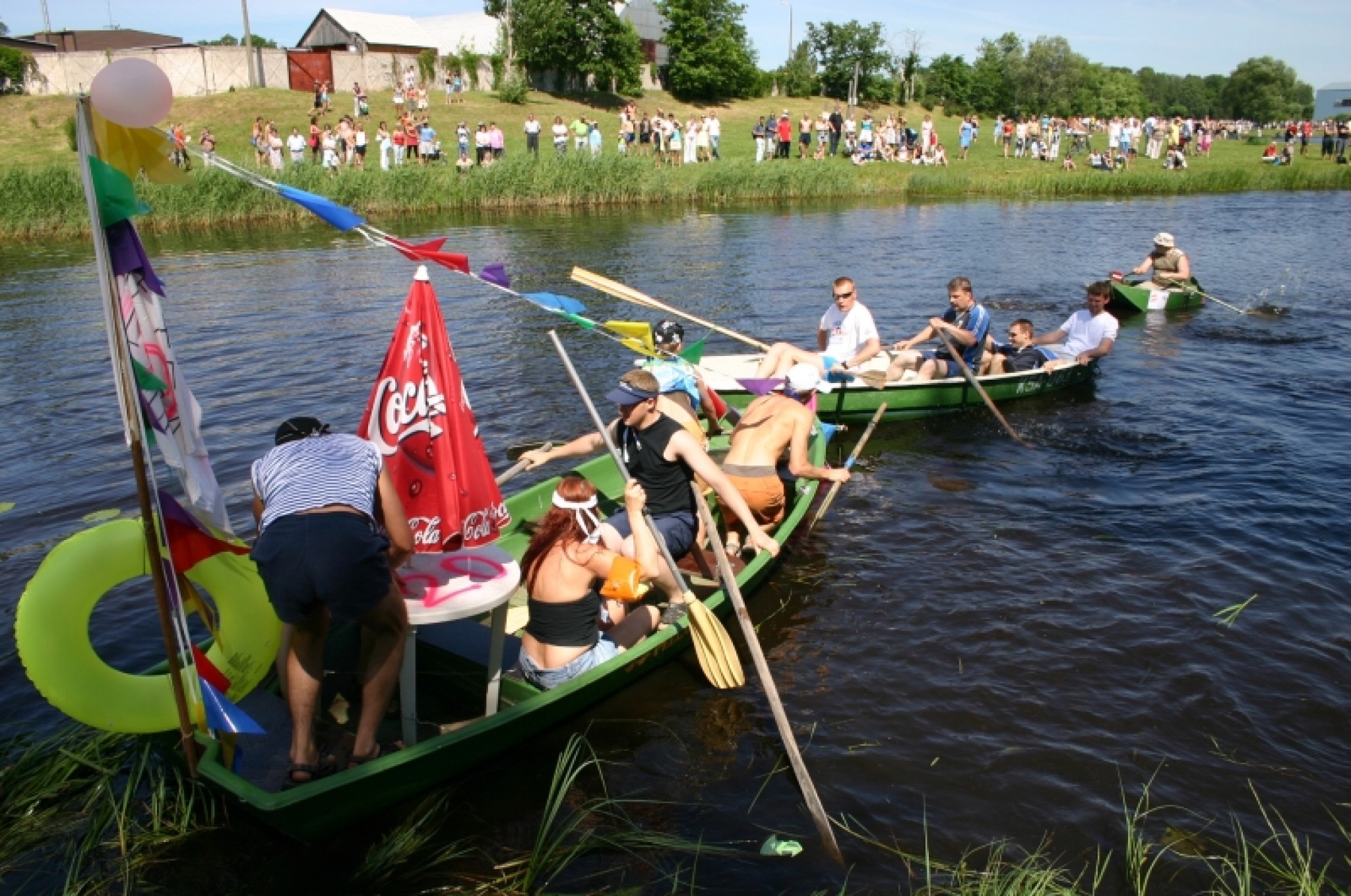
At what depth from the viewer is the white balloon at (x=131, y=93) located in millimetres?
4141

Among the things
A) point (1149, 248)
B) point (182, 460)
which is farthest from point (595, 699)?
point (1149, 248)

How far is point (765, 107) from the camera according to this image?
194 ft

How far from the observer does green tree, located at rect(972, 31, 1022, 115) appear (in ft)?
233

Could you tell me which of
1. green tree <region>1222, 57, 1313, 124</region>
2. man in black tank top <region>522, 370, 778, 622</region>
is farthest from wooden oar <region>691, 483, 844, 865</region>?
green tree <region>1222, 57, 1313, 124</region>

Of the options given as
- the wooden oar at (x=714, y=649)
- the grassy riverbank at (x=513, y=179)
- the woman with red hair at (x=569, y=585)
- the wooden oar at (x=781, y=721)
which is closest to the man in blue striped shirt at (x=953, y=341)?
the wooden oar at (x=781, y=721)

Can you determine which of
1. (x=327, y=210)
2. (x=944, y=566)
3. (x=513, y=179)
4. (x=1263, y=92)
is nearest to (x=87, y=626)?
(x=327, y=210)

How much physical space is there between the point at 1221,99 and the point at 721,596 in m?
125

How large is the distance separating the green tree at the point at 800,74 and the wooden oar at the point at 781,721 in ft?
209

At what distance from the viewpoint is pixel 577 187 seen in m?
31.0

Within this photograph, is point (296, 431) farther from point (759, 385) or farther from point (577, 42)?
point (577, 42)

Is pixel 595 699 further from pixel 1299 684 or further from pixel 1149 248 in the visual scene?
pixel 1149 248

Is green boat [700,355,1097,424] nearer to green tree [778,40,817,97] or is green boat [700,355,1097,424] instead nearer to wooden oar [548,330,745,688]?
wooden oar [548,330,745,688]

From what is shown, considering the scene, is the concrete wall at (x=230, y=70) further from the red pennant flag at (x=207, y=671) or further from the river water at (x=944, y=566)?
the red pennant flag at (x=207, y=671)

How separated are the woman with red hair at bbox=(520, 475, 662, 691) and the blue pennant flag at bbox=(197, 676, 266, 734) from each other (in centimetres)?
187
